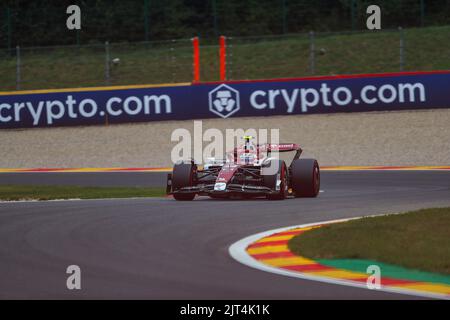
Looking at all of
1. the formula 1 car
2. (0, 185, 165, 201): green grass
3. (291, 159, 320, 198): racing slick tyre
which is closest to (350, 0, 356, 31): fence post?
(0, 185, 165, 201): green grass

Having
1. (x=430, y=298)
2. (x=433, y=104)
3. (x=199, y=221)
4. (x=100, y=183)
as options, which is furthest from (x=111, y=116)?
(x=430, y=298)

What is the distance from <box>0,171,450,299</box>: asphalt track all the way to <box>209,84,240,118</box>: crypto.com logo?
266 inches

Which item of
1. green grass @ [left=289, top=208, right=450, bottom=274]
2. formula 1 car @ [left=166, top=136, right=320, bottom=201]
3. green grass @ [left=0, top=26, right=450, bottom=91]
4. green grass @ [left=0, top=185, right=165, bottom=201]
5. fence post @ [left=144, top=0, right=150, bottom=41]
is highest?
fence post @ [left=144, top=0, right=150, bottom=41]

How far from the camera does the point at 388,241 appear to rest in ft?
33.5

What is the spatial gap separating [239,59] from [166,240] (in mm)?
19792

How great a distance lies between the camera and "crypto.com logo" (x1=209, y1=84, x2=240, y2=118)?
25922 mm

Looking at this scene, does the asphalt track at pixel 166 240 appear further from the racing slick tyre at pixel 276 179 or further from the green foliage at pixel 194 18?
the green foliage at pixel 194 18

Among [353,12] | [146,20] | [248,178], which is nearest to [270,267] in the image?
[248,178]

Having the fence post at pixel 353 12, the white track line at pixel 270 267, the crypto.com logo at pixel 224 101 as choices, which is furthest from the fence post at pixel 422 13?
the white track line at pixel 270 267

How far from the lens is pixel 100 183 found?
21516 millimetres

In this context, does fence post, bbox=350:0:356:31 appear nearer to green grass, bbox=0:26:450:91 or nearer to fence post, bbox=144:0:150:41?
green grass, bbox=0:26:450:91

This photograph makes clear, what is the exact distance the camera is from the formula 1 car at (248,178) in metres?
15.9

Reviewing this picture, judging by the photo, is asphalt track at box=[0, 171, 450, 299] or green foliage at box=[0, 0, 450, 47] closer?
asphalt track at box=[0, 171, 450, 299]
